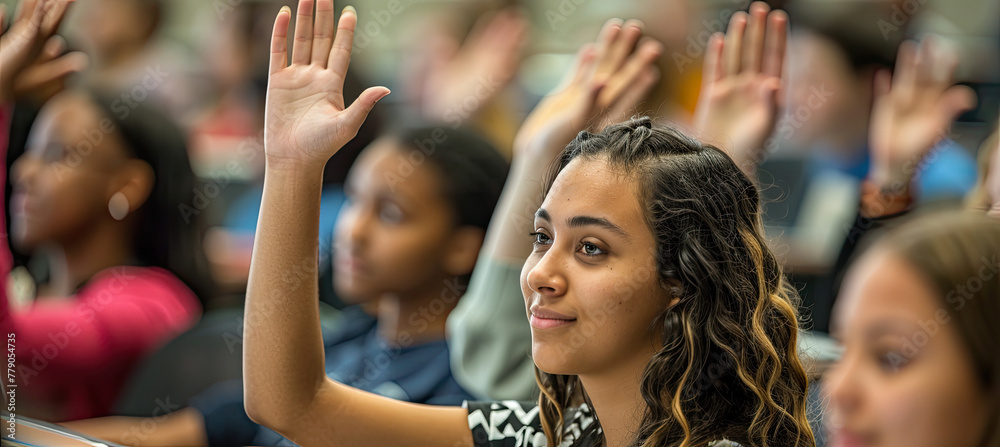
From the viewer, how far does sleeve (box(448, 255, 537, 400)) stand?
149 centimetres

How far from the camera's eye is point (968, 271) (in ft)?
2.20

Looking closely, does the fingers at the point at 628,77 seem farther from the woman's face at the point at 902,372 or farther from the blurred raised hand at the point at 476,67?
the blurred raised hand at the point at 476,67

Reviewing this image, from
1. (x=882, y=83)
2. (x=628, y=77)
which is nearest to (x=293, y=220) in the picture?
(x=628, y=77)

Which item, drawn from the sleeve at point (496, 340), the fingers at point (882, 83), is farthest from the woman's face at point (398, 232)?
the fingers at point (882, 83)

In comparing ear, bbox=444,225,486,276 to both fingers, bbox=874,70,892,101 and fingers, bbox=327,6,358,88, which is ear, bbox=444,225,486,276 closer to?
fingers, bbox=327,6,358,88

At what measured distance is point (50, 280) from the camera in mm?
1943

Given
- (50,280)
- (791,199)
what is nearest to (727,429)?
(791,199)

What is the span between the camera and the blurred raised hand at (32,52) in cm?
147

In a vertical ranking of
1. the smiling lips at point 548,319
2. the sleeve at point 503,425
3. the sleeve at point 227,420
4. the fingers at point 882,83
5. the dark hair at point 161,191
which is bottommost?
the sleeve at point 227,420

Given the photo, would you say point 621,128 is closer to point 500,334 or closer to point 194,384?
point 500,334

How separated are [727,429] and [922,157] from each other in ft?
3.29

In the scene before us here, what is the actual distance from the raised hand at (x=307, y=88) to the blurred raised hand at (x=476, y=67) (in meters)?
1.36

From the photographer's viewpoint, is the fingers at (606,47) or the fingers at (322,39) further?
the fingers at (606,47)

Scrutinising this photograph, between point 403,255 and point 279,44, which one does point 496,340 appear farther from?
point 279,44
